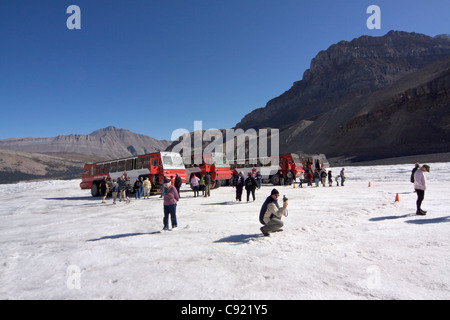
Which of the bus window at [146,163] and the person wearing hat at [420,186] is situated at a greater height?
the bus window at [146,163]

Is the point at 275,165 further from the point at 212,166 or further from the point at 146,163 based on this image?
the point at 146,163

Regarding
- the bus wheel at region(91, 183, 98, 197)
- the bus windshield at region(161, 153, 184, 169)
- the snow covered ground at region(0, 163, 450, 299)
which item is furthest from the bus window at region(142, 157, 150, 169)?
the snow covered ground at region(0, 163, 450, 299)

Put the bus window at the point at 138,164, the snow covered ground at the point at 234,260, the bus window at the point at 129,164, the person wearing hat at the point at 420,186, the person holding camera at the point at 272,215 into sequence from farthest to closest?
the bus window at the point at 129,164 → the bus window at the point at 138,164 → the person wearing hat at the point at 420,186 → the person holding camera at the point at 272,215 → the snow covered ground at the point at 234,260

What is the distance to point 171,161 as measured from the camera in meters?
17.9

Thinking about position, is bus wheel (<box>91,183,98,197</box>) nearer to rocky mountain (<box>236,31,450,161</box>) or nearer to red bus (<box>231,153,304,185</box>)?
red bus (<box>231,153,304,185</box>)

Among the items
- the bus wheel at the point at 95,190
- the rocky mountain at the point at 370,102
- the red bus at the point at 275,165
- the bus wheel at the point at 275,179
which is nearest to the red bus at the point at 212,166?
the red bus at the point at 275,165

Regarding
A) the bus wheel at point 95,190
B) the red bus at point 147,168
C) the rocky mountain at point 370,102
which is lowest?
the bus wheel at point 95,190

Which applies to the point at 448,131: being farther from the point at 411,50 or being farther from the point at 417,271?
the point at 411,50

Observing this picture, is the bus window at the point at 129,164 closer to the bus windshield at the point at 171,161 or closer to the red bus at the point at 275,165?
the bus windshield at the point at 171,161

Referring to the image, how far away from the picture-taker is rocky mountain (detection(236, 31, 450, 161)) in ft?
200

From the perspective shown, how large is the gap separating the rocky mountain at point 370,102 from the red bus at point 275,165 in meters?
42.4

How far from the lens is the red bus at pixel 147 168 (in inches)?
680

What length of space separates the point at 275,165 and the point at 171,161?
12.3m

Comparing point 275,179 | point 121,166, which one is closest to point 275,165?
point 275,179
